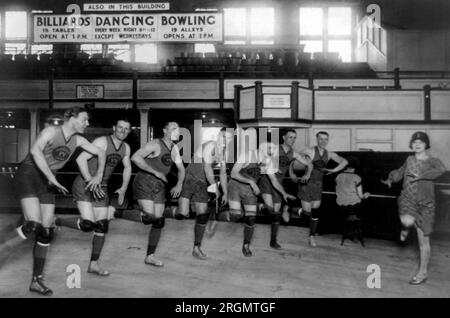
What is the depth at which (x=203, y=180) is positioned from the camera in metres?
5.48

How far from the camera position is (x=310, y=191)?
6.55m

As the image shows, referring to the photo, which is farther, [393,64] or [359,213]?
[393,64]

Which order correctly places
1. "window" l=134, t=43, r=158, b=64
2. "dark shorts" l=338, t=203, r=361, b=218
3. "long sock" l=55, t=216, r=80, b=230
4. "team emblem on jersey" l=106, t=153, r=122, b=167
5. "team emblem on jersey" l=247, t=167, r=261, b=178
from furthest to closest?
1. "window" l=134, t=43, r=158, b=64
2. "dark shorts" l=338, t=203, r=361, b=218
3. "team emblem on jersey" l=247, t=167, r=261, b=178
4. "long sock" l=55, t=216, r=80, b=230
5. "team emblem on jersey" l=106, t=153, r=122, b=167

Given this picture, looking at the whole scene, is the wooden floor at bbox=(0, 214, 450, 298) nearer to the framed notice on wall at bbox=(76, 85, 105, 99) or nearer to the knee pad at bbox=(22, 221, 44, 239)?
the knee pad at bbox=(22, 221, 44, 239)

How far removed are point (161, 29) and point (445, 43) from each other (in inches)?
413

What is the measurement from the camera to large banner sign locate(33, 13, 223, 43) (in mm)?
6512

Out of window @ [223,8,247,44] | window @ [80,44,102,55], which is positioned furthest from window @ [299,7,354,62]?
window @ [80,44,102,55]

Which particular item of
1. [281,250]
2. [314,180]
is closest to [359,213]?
[314,180]

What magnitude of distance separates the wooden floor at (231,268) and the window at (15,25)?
12643 mm

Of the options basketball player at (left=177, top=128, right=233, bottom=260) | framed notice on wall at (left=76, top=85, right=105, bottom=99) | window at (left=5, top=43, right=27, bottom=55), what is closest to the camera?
basketball player at (left=177, top=128, right=233, bottom=260)

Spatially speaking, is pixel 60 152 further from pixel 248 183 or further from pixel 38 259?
pixel 248 183

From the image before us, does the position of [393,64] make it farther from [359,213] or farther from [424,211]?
[424,211]

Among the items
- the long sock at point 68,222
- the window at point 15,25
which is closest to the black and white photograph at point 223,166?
the long sock at point 68,222

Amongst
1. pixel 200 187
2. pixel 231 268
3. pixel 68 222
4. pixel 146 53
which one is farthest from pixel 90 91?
pixel 231 268
